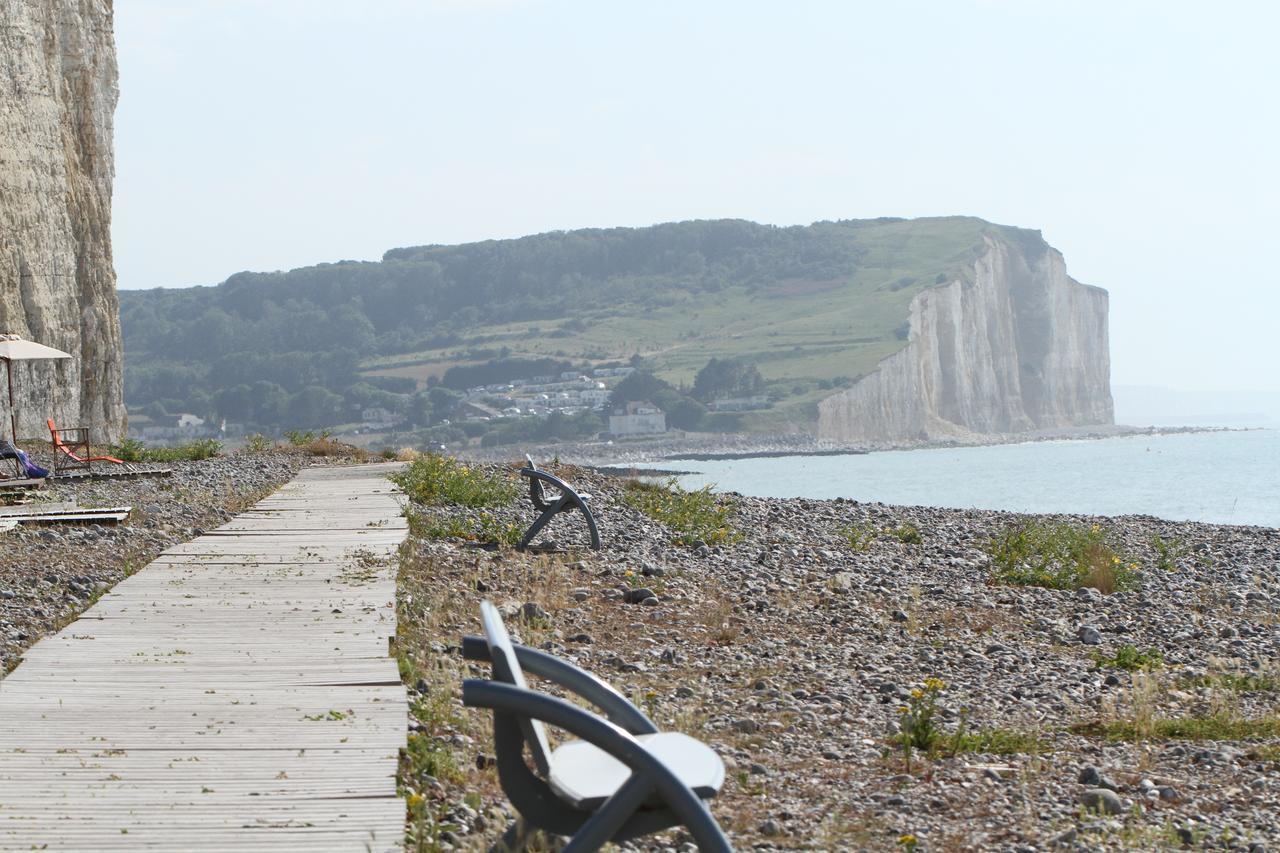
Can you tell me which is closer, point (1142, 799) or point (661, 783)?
point (661, 783)

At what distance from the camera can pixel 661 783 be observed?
300 cm

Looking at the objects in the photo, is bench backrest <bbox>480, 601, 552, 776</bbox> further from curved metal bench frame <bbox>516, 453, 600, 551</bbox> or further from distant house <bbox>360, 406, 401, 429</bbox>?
distant house <bbox>360, 406, 401, 429</bbox>

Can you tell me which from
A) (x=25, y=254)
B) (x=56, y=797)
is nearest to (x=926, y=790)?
(x=56, y=797)

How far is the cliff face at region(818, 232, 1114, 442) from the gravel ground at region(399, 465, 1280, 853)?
3220 inches

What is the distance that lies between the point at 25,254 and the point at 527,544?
1995cm

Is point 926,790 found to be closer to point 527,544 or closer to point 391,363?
point 527,544

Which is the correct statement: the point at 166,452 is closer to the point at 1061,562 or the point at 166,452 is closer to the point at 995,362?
the point at 1061,562

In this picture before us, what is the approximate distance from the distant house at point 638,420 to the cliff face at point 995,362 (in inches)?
497

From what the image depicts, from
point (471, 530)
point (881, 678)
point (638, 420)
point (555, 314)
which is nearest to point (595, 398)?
point (638, 420)

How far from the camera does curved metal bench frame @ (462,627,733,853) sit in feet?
9.82

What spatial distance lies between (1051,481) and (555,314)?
300ft

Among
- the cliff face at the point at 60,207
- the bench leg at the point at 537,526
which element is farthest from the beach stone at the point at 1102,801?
the cliff face at the point at 60,207

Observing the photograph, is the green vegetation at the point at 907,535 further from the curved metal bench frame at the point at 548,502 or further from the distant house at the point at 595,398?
the distant house at the point at 595,398

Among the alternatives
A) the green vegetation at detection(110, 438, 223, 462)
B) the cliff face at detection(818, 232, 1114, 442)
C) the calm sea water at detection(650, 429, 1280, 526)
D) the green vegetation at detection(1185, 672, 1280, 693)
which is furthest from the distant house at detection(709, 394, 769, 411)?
the green vegetation at detection(1185, 672, 1280, 693)
